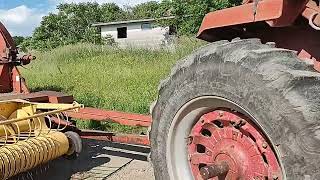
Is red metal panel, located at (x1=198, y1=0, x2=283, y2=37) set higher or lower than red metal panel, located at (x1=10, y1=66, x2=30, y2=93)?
higher

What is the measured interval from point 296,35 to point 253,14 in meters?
0.45

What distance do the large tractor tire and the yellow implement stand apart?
54.9 inches

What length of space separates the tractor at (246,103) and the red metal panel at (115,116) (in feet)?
4.71

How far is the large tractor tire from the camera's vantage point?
2.09 metres

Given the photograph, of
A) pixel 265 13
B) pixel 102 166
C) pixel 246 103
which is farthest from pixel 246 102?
pixel 102 166

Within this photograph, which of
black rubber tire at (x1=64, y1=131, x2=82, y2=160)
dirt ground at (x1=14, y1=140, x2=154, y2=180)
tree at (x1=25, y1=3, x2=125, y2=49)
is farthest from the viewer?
tree at (x1=25, y1=3, x2=125, y2=49)

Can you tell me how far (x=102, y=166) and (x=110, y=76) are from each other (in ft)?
27.1

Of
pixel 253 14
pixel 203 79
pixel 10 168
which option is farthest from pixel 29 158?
pixel 253 14

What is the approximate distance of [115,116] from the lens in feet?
15.9

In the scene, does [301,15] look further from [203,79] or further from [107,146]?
[107,146]

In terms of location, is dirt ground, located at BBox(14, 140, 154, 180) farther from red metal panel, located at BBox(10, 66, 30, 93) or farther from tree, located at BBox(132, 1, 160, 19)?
tree, located at BBox(132, 1, 160, 19)

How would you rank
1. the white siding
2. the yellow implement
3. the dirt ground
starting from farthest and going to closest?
the white siding → the dirt ground → the yellow implement

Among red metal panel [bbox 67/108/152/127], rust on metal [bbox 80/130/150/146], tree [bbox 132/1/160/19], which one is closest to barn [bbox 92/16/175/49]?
tree [bbox 132/1/160/19]

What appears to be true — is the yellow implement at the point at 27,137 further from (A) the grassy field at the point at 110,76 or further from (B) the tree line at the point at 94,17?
(B) the tree line at the point at 94,17
